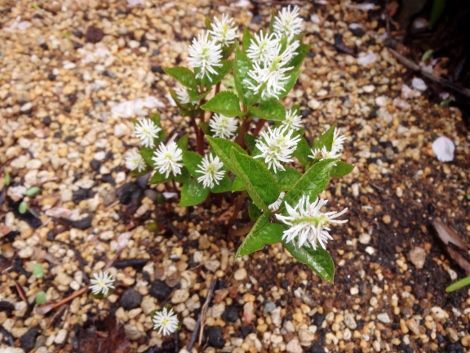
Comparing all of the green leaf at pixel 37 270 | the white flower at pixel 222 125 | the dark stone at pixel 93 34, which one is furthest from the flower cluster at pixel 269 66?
the dark stone at pixel 93 34

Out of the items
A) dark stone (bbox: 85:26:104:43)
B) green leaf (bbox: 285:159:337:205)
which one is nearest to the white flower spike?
green leaf (bbox: 285:159:337:205)

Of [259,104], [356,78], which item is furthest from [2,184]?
[356,78]

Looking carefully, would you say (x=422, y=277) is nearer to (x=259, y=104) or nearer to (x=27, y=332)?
(x=259, y=104)

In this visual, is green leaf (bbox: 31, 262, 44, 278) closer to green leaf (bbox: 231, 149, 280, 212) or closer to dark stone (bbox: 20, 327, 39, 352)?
dark stone (bbox: 20, 327, 39, 352)

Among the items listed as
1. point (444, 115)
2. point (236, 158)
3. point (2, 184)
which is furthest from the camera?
point (444, 115)

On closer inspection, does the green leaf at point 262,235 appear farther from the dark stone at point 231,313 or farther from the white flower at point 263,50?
the dark stone at point 231,313

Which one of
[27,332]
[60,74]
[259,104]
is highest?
[259,104]
